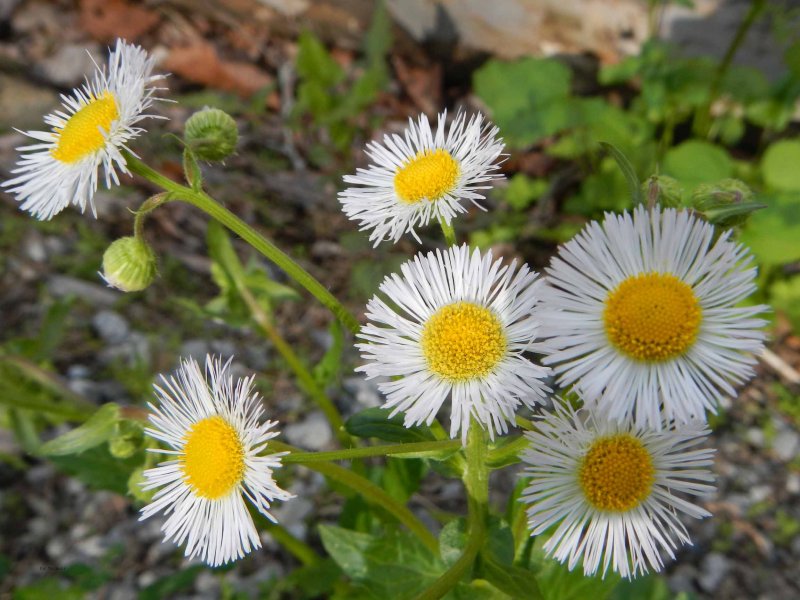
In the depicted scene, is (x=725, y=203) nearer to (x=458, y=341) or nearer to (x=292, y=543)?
(x=458, y=341)

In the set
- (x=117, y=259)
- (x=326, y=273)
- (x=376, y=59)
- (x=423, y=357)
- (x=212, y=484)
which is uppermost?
(x=376, y=59)

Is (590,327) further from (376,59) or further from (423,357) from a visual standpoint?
(376,59)

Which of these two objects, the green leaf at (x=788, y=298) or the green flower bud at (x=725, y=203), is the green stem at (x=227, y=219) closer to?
the green flower bud at (x=725, y=203)

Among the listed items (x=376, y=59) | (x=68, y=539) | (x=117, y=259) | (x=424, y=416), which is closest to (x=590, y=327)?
(x=424, y=416)

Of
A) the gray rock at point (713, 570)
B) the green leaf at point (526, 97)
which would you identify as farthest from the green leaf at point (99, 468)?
the green leaf at point (526, 97)

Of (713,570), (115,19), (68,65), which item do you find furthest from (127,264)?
(115,19)
